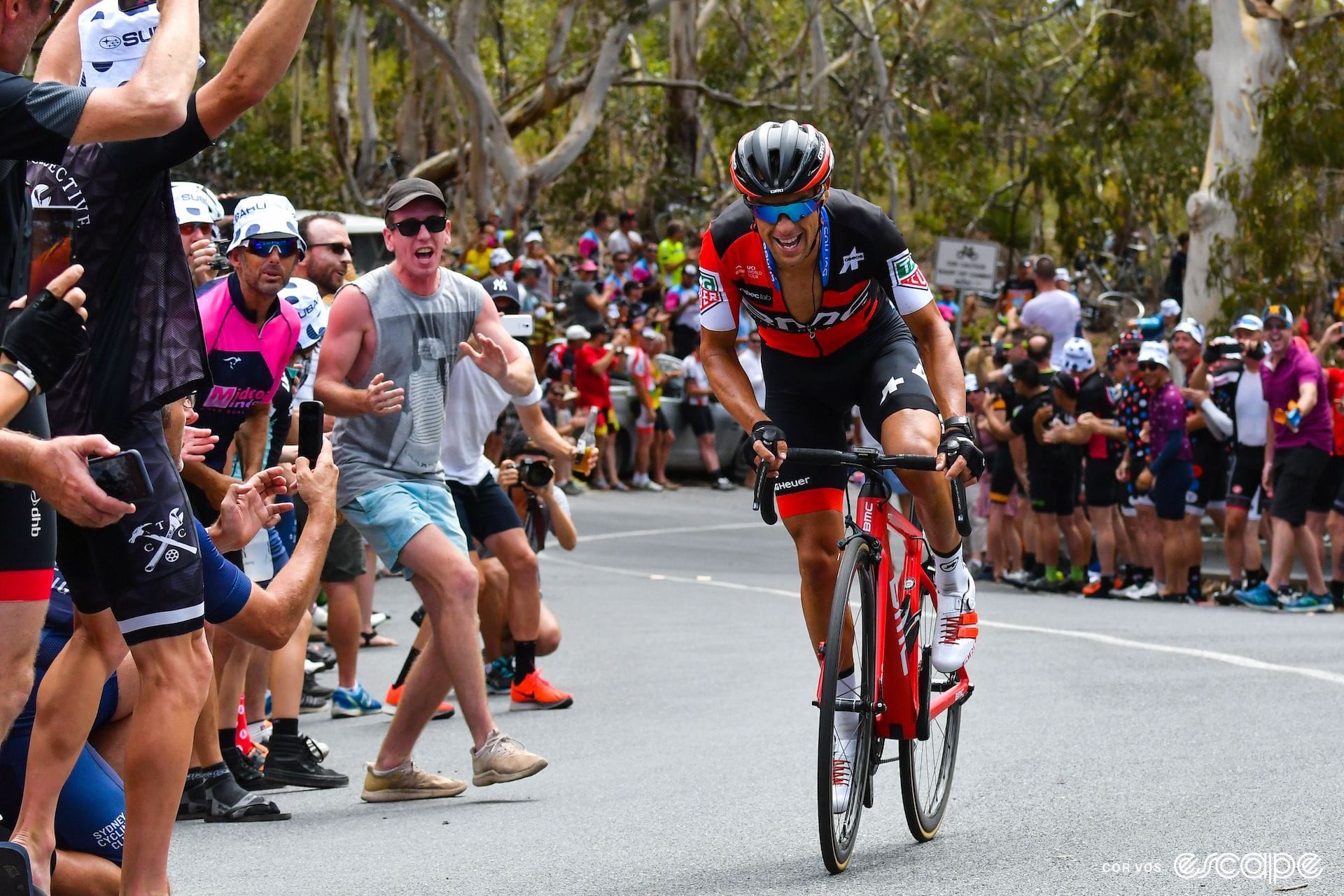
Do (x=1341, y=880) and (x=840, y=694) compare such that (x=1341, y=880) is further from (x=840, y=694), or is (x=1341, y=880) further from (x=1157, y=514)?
(x=1157, y=514)

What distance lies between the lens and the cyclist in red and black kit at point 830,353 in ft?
20.7

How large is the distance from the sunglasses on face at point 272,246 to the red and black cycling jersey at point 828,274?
6.09ft

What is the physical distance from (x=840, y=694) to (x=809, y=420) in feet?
4.02

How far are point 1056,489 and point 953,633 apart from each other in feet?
35.5

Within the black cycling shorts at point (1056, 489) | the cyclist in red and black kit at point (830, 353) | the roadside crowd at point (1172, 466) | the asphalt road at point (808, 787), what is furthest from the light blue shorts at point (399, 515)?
the black cycling shorts at point (1056, 489)

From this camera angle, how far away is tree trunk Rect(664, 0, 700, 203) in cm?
3678

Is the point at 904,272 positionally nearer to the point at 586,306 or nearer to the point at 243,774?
the point at 243,774

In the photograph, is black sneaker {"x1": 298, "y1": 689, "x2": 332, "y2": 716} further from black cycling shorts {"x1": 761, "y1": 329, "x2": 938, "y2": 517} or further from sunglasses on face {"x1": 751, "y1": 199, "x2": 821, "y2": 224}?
sunglasses on face {"x1": 751, "y1": 199, "x2": 821, "y2": 224}

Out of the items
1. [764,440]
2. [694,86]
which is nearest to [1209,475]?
[764,440]

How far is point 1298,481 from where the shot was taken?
1543cm

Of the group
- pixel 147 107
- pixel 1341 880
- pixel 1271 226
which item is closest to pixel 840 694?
pixel 1341 880

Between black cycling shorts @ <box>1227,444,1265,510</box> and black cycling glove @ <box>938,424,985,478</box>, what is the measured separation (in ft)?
37.0

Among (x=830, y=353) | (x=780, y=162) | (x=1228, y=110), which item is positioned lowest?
(x=830, y=353)

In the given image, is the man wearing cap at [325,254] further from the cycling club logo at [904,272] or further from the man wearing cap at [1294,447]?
the man wearing cap at [1294,447]
